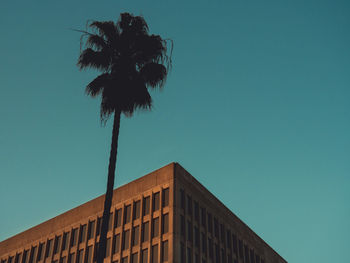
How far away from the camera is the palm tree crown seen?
2216cm

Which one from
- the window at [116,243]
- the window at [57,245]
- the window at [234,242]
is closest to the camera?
the window at [116,243]

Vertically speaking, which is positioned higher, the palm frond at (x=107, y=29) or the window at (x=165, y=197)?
the window at (x=165, y=197)

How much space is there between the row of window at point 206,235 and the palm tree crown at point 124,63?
24.2 meters

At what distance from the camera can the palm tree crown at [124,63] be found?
872 inches

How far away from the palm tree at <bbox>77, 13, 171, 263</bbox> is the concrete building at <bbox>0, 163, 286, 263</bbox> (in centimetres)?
2269

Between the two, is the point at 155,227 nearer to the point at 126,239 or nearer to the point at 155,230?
the point at 155,230

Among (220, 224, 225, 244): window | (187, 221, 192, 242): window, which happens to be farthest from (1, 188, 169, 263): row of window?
(220, 224, 225, 244): window

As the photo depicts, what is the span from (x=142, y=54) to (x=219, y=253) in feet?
104

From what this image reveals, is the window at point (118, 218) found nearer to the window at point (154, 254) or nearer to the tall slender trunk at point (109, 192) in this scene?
the window at point (154, 254)

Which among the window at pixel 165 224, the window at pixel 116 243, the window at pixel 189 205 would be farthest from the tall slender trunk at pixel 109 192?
the window at pixel 116 243

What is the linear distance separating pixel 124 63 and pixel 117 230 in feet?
95.4

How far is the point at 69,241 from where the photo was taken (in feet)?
173

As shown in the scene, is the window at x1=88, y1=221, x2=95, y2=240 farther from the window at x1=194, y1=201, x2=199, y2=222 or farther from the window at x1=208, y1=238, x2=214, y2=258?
the window at x1=208, y1=238, x2=214, y2=258

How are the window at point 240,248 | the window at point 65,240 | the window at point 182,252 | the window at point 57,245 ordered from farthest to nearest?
1. the window at point 57,245
2. the window at point 240,248
3. the window at point 65,240
4. the window at point 182,252
